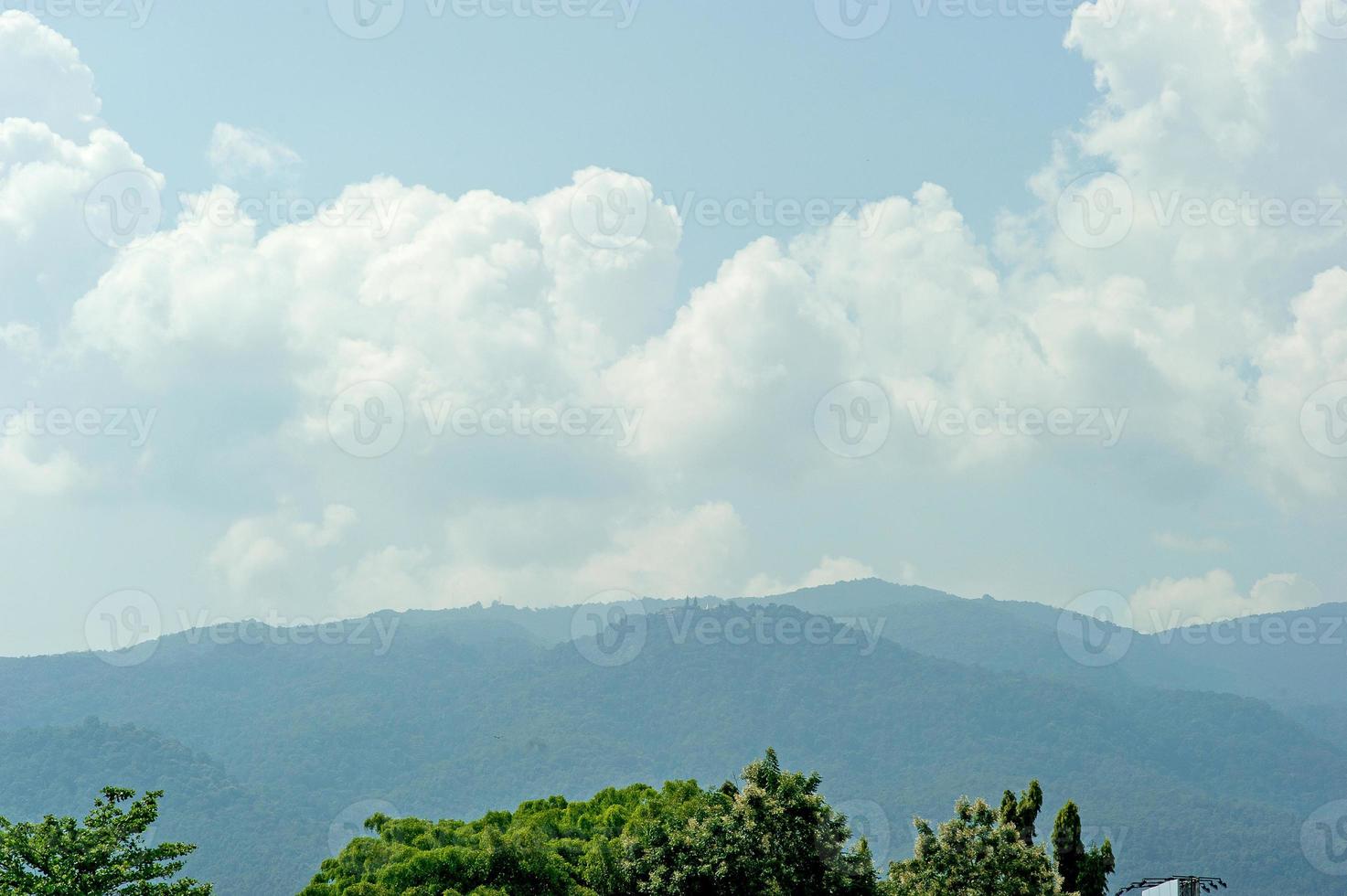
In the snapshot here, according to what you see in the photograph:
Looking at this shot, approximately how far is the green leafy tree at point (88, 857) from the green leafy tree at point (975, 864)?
2047 centimetres

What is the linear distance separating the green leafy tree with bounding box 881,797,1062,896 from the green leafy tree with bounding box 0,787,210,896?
20470 mm

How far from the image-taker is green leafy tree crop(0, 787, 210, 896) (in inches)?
1100

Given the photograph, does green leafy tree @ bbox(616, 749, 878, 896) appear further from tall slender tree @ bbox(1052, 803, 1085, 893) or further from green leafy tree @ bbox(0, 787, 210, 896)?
green leafy tree @ bbox(0, 787, 210, 896)

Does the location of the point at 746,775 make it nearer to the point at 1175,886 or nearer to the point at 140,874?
the point at 1175,886

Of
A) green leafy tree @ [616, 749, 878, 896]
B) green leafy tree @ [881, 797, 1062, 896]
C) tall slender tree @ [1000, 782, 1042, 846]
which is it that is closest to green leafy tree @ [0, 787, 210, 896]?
green leafy tree @ [616, 749, 878, 896]

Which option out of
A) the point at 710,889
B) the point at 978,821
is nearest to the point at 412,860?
the point at 710,889

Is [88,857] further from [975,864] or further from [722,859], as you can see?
[975,864]

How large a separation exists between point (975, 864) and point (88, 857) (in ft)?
78.3

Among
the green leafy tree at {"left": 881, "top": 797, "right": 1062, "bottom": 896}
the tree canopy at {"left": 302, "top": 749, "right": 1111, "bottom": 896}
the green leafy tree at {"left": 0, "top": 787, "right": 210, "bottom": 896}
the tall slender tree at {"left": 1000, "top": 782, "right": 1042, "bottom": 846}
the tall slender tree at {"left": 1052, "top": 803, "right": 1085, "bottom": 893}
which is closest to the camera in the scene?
the green leafy tree at {"left": 0, "top": 787, "right": 210, "bottom": 896}

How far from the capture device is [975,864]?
3847cm

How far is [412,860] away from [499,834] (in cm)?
275

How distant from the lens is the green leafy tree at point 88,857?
27.9m

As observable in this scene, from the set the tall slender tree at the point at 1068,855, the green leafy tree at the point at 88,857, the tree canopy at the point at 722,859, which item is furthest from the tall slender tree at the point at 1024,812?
the green leafy tree at the point at 88,857

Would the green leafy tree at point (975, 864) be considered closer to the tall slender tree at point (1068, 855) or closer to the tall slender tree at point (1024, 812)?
the tall slender tree at point (1024, 812)
